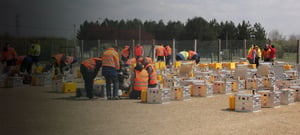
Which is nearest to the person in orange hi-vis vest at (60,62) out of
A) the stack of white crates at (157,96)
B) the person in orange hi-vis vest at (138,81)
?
the person in orange hi-vis vest at (138,81)

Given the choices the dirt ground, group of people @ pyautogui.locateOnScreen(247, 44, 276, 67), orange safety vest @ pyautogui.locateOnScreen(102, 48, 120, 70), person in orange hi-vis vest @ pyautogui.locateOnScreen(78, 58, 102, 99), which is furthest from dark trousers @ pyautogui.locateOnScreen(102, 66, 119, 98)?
group of people @ pyautogui.locateOnScreen(247, 44, 276, 67)

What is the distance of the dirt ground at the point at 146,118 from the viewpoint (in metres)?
5.92

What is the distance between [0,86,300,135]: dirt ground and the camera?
5.92 meters

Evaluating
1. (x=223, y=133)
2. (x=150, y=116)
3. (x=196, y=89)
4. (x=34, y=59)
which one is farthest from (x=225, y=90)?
(x=34, y=59)

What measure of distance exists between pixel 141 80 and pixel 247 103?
412 centimetres

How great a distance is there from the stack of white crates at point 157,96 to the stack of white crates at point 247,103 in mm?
2533

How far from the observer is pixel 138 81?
14938mm

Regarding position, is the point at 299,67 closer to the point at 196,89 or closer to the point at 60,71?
the point at 196,89

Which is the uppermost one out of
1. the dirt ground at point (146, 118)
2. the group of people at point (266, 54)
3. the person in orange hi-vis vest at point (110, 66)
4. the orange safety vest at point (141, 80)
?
the group of people at point (266, 54)

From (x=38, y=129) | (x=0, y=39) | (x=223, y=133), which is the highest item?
(x=0, y=39)

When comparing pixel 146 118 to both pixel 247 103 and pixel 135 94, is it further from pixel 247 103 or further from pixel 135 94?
pixel 135 94

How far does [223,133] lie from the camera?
901 centimetres

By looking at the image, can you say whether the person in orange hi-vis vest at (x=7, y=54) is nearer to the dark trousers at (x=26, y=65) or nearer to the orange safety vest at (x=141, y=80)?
the dark trousers at (x=26, y=65)

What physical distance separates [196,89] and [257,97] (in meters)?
4.08
